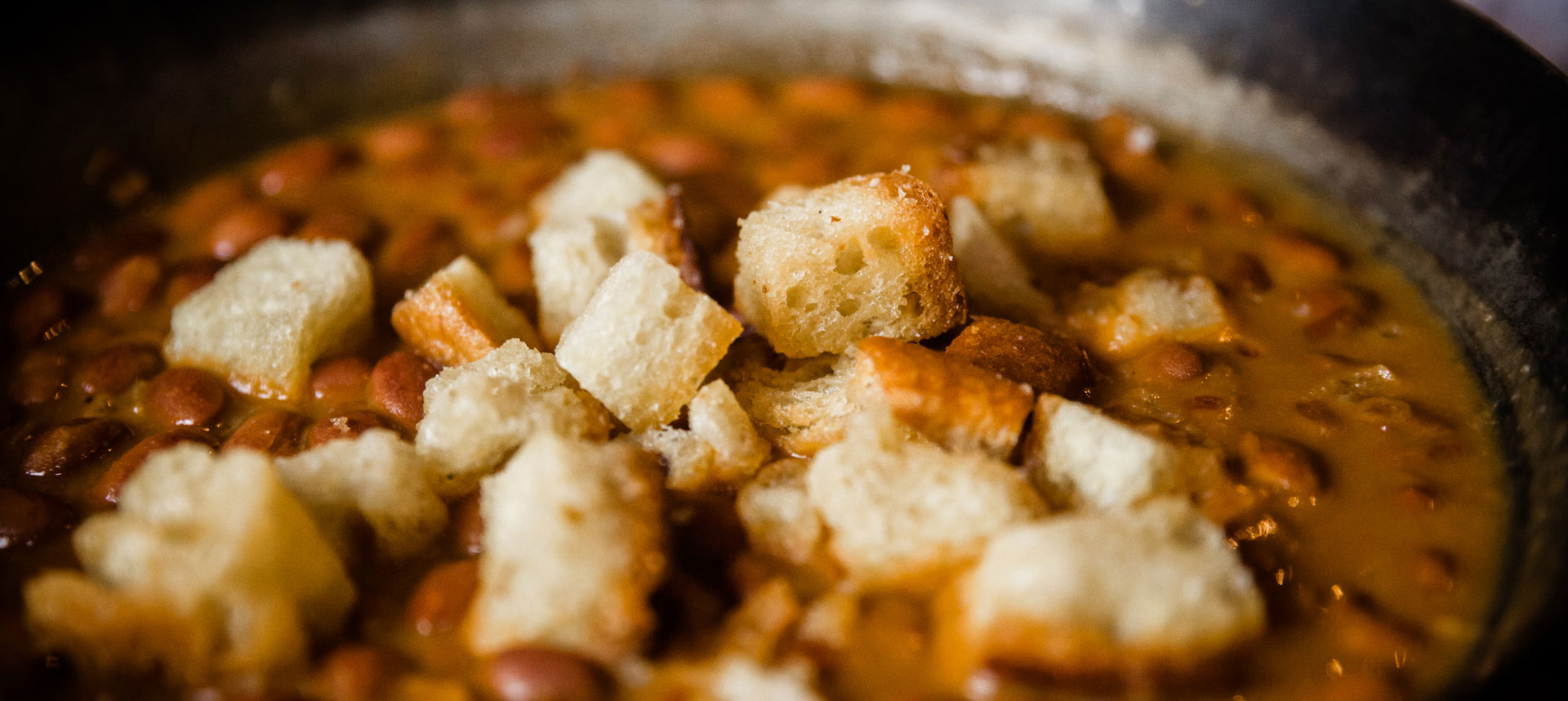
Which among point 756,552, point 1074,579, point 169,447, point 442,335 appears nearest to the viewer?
point 1074,579

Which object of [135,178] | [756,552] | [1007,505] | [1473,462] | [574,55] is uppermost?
[1473,462]

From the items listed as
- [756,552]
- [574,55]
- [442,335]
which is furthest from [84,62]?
[756,552]

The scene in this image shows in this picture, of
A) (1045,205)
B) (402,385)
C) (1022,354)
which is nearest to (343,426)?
(402,385)

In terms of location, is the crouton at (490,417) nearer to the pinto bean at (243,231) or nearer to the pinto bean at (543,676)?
the pinto bean at (543,676)

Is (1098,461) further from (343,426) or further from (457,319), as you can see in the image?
(343,426)

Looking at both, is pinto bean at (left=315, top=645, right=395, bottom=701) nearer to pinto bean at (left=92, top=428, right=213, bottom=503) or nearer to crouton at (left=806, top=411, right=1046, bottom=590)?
pinto bean at (left=92, top=428, right=213, bottom=503)

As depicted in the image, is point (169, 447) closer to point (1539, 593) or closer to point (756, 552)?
point (756, 552)

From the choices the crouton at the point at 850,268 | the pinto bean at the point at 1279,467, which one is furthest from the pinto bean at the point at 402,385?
the pinto bean at the point at 1279,467
